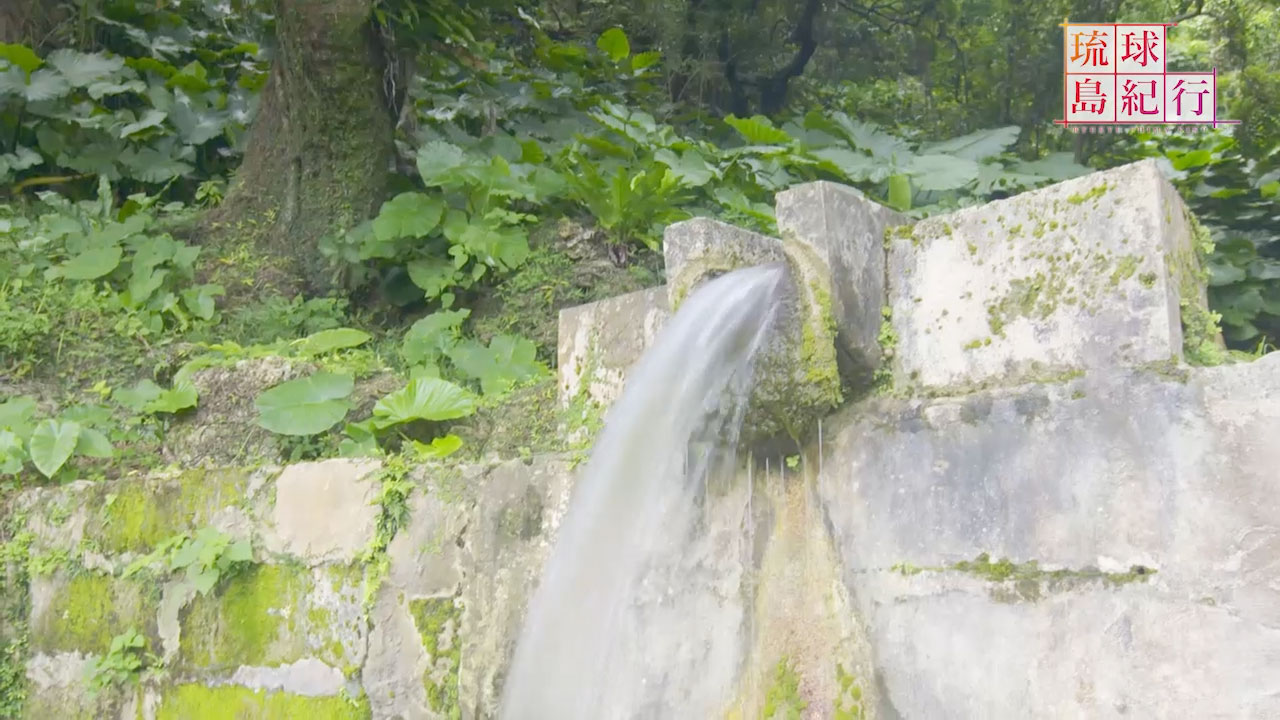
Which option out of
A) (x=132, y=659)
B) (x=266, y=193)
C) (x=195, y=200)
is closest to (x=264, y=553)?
(x=132, y=659)

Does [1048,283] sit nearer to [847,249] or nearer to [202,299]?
[847,249]

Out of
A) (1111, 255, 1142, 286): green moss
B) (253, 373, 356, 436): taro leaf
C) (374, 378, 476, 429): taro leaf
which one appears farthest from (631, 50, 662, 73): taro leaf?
(1111, 255, 1142, 286): green moss

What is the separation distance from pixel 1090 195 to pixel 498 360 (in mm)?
2003

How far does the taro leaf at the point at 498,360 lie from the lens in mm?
3084

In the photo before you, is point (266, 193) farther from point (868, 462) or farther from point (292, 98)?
point (868, 462)

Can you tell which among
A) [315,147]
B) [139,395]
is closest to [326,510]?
[139,395]

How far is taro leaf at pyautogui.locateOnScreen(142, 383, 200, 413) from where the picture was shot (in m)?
3.09

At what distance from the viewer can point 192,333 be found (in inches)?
152

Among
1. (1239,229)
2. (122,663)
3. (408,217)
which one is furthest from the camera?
(408,217)

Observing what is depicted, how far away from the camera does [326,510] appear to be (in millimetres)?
2365

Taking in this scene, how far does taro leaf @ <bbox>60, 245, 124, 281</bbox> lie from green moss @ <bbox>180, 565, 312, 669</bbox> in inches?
81.7

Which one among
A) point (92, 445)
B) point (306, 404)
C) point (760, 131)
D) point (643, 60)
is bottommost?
point (92, 445)

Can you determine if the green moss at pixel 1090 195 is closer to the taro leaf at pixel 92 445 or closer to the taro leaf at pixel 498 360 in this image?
the taro leaf at pixel 498 360

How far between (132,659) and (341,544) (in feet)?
2.54
